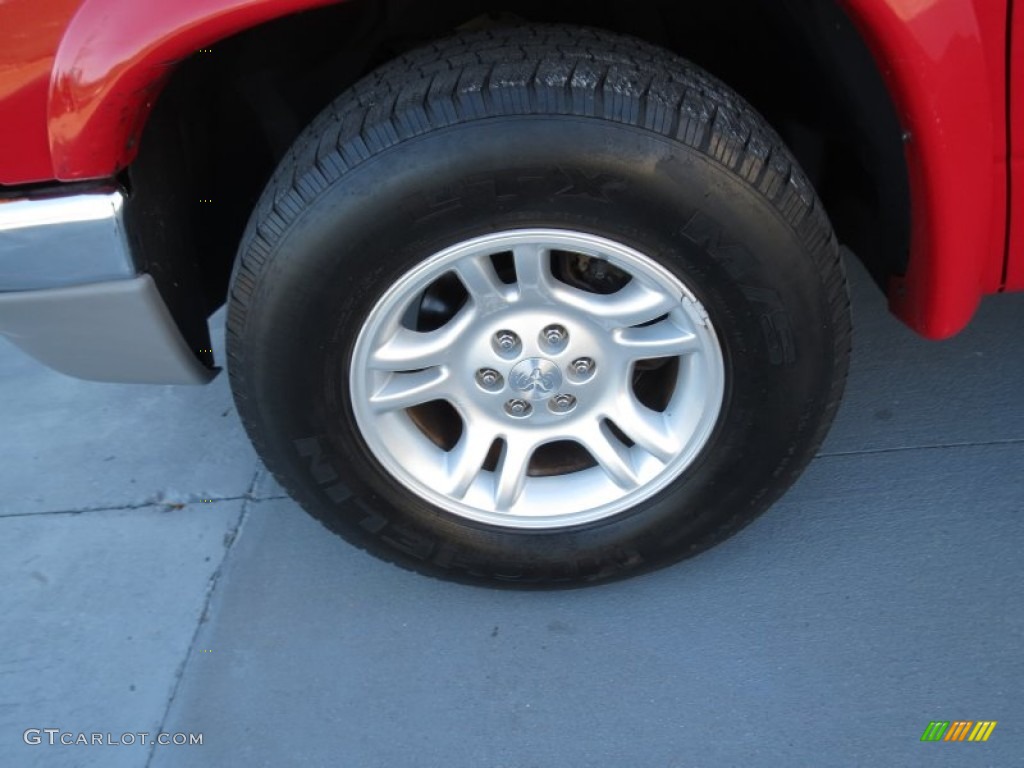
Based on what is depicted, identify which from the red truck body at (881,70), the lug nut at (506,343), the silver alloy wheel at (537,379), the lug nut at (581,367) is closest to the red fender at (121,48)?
the red truck body at (881,70)

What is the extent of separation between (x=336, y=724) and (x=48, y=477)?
1354 millimetres

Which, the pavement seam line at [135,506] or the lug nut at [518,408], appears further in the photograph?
the pavement seam line at [135,506]

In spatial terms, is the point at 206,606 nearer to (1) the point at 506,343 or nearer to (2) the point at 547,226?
(1) the point at 506,343

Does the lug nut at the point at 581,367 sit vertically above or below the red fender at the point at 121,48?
below

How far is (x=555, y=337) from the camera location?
1884mm

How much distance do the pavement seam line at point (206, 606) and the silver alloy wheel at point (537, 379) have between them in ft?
2.14

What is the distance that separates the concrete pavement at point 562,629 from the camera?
1.79m

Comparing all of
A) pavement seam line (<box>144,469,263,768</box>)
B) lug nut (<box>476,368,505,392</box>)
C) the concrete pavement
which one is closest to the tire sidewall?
the concrete pavement

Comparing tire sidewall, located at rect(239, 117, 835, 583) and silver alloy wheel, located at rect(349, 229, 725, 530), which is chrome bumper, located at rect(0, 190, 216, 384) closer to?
tire sidewall, located at rect(239, 117, 835, 583)

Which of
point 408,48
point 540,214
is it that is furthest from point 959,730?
point 408,48

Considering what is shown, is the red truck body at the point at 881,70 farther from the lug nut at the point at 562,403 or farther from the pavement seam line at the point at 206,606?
the pavement seam line at the point at 206,606

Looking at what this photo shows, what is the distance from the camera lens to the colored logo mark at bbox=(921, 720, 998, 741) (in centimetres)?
170

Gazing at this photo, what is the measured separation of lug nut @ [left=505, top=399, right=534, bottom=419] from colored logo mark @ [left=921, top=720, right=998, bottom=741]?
3.27 ft

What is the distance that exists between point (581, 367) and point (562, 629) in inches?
23.3
